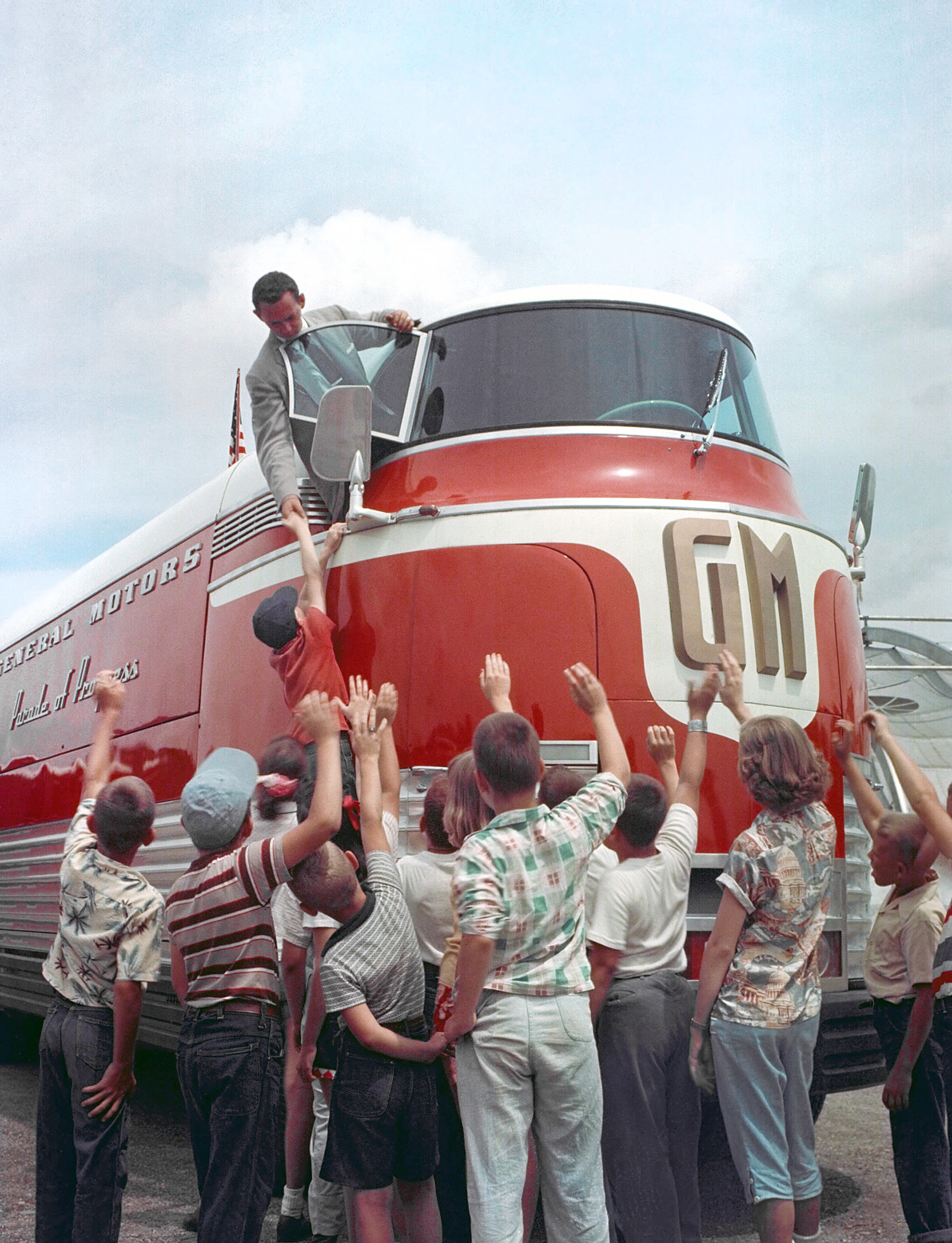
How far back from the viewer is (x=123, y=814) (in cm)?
347

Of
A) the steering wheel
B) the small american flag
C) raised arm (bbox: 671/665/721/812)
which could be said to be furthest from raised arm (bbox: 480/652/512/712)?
the small american flag

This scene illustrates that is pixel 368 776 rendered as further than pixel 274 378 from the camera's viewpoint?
No

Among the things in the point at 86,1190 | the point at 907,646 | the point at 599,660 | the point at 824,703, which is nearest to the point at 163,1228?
the point at 86,1190

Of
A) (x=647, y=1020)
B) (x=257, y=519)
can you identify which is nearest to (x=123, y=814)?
(x=647, y=1020)

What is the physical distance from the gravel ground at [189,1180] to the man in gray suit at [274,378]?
9.46 feet

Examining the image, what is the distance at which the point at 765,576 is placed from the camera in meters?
4.33

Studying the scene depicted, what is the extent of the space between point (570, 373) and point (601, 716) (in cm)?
190

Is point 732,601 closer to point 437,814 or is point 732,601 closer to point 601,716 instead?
point 601,716

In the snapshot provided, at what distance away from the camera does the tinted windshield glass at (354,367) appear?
4855 millimetres

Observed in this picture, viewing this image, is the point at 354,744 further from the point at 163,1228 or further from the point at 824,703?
the point at 163,1228

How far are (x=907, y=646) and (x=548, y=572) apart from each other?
9.62m

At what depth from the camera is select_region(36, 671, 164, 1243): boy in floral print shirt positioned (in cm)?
335

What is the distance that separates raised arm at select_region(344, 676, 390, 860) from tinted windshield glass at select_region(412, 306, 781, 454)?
1.62m

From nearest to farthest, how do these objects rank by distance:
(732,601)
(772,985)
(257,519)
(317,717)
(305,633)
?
(317,717) < (772,985) < (732,601) < (305,633) < (257,519)
